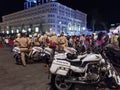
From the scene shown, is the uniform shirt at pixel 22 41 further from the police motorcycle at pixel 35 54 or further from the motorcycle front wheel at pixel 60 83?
the motorcycle front wheel at pixel 60 83

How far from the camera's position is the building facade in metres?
99.8

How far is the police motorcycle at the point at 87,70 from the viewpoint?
6473 millimetres

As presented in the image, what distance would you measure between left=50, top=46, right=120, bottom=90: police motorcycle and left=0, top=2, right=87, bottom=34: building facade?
8312cm

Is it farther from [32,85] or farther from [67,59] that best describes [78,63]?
[32,85]

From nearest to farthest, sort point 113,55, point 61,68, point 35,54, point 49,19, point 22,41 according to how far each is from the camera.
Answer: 1. point 61,68
2. point 113,55
3. point 22,41
4. point 35,54
5. point 49,19

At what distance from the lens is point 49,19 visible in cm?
9794

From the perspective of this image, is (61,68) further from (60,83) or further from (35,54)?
(35,54)

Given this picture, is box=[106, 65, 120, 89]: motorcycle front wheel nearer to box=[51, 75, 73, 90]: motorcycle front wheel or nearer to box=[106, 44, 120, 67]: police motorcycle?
box=[106, 44, 120, 67]: police motorcycle

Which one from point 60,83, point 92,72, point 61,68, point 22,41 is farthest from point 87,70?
point 22,41

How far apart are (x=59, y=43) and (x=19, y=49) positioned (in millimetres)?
2287

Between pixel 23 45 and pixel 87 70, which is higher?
pixel 23 45

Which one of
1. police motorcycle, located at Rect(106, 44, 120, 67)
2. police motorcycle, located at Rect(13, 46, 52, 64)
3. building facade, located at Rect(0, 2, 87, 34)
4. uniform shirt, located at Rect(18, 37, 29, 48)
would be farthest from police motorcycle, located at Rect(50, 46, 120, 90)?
building facade, located at Rect(0, 2, 87, 34)

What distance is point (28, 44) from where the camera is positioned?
12.1 meters

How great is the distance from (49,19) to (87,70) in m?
92.4
